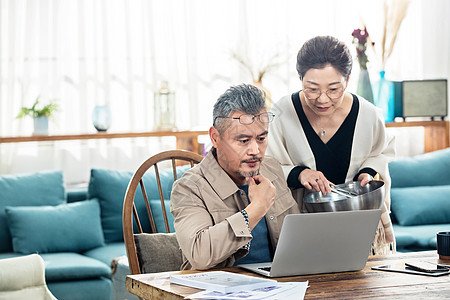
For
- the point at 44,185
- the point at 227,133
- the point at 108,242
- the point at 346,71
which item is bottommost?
the point at 108,242

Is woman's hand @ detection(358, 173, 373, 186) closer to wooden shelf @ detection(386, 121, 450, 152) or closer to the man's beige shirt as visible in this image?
the man's beige shirt

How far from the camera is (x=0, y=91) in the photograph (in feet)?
15.1

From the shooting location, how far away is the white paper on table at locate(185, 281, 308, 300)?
1.52m

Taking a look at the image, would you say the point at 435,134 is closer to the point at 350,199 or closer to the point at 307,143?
the point at 307,143

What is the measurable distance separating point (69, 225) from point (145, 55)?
1387 mm

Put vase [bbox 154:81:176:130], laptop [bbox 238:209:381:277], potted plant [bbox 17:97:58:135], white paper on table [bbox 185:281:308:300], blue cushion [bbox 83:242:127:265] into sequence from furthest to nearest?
1. vase [bbox 154:81:176:130]
2. potted plant [bbox 17:97:58:135]
3. blue cushion [bbox 83:242:127:265]
4. laptop [bbox 238:209:381:277]
5. white paper on table [bbox 185:281:308:300]

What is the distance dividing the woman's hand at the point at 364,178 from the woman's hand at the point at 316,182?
124mm

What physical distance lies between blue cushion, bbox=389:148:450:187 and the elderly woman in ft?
7.12

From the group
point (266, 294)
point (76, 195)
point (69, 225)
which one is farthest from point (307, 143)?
point (76, 195)

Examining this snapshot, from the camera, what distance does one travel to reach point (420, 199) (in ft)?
14.3

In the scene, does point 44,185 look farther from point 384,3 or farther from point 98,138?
point 384,3

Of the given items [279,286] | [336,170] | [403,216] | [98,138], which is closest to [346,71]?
[336,170]

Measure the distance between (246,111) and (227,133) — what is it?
85mm

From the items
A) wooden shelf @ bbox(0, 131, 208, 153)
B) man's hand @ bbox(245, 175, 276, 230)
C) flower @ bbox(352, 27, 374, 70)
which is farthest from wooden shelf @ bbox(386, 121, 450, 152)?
man's hand @ bbox(245, 175, 276, 230)
